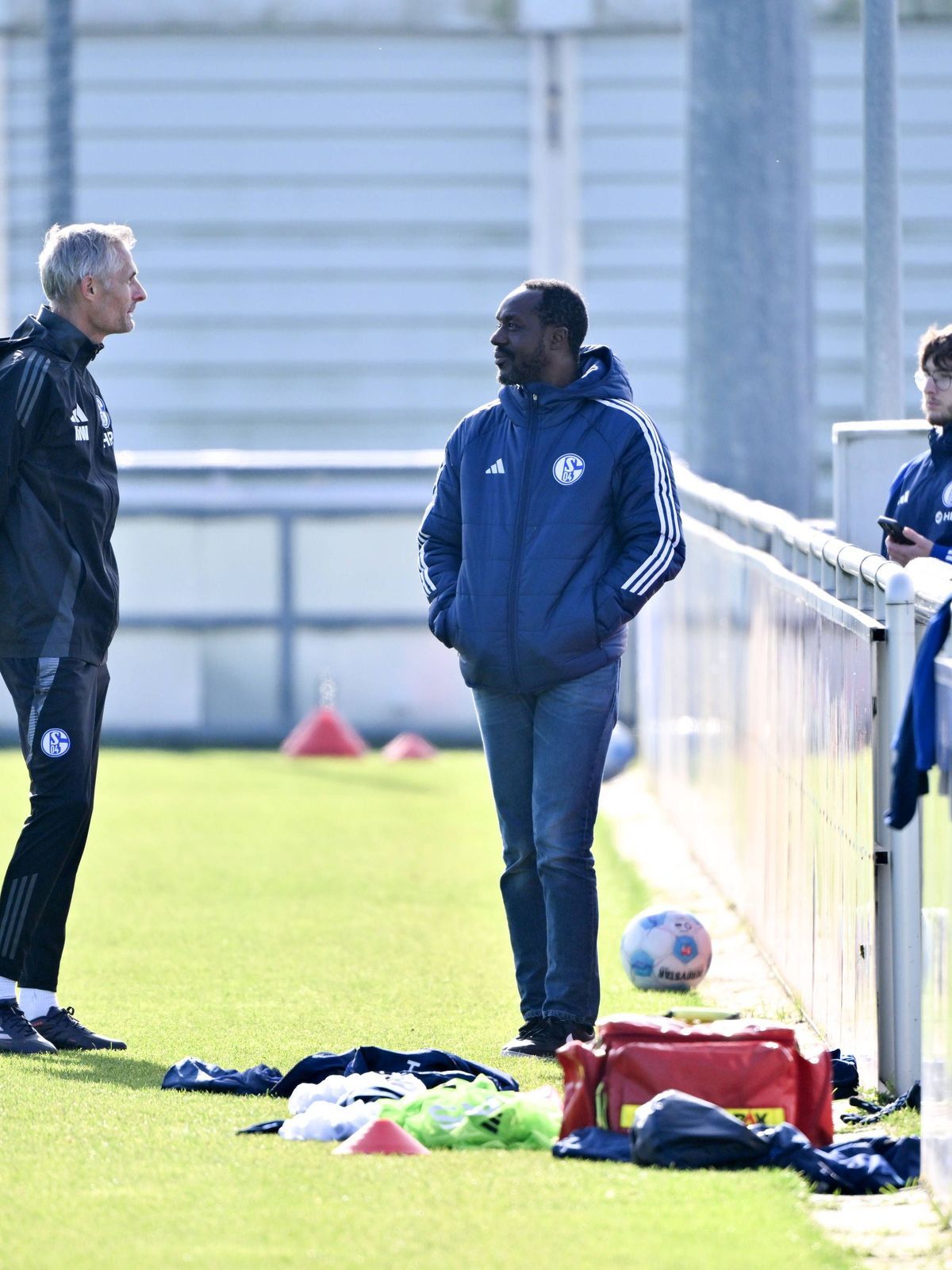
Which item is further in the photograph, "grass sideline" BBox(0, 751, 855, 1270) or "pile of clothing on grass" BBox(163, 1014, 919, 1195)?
"pile of clothing on grass" BBox(163, 1014, 919, 1195)

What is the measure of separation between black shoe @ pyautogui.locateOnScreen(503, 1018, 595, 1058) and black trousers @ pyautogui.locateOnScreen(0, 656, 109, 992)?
1.36m

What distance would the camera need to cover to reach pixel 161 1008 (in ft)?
25.1

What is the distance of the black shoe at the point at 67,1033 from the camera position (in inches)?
273

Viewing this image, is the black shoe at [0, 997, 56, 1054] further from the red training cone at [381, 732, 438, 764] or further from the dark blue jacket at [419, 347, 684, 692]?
the red training cone at [381, 732, 438, 764]

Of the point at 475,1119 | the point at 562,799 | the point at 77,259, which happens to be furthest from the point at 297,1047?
the point at 77,259

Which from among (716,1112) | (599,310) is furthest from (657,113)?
(716,1112)

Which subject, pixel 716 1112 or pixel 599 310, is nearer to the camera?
pixel 716 1112

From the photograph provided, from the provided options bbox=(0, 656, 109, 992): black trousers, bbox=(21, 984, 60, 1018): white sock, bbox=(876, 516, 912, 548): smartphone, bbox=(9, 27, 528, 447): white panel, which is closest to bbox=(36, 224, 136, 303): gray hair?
bbox=(0, 656, 109, 992): black trousers

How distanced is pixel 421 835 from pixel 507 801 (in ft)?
16.9

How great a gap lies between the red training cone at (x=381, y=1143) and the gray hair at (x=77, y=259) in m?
2.75

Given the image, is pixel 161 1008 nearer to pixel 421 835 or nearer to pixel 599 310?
pixel 421 835

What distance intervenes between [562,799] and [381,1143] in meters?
1.68

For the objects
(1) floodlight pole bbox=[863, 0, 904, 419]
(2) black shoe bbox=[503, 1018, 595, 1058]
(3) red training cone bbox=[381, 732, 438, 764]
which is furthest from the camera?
(3) red training cone bbox=[381, 732, 438, 764]

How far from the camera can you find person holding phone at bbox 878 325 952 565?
7254mm
